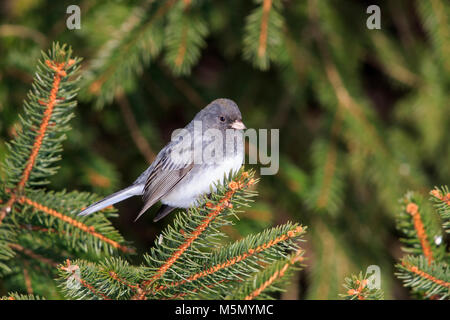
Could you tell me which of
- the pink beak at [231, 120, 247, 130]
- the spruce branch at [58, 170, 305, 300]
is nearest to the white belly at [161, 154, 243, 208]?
the pink beak at [231, 120, 247, 130]

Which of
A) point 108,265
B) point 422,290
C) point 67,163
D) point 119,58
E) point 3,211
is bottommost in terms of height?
point 422,290

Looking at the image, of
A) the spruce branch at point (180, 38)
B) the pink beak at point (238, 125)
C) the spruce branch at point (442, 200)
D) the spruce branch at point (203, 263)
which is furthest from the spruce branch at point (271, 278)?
the spruce branch at point (180, 38)

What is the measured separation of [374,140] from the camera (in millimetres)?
2539

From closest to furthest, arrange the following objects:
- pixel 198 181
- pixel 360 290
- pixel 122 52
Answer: pixel 360 290
pixel 198 181
pixel 122 52

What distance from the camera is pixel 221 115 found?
2.34m

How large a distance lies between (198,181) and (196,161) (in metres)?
0.12

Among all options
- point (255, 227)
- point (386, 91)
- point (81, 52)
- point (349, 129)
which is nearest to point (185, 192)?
point (255, 227)

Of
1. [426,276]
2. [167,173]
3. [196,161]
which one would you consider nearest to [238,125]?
[196,161]

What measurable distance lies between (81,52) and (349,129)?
1.74 metres

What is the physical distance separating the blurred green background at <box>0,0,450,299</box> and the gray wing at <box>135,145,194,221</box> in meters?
0.35

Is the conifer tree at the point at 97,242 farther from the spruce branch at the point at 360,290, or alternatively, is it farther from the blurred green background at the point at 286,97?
the blurred green background at the point at 286,97

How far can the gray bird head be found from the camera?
232 cm

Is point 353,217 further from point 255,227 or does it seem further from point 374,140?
point 255,227

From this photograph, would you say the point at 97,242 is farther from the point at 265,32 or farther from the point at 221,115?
the point at 265,32
